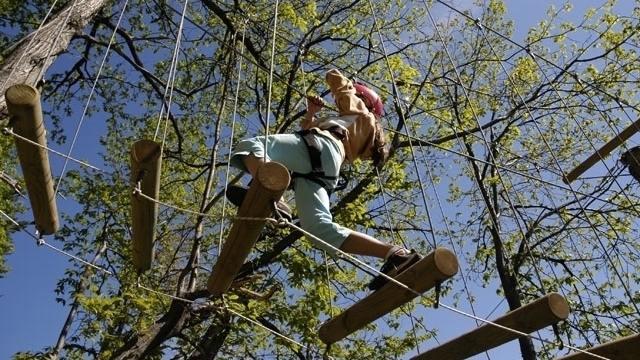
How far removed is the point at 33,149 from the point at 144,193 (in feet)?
1.40

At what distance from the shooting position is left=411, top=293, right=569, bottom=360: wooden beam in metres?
2.38

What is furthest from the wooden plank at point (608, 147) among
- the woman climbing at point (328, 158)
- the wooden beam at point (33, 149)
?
the wooden beam at point (33, 149)

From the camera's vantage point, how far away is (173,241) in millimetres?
8906

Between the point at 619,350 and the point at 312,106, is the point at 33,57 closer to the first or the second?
the point at 312,106

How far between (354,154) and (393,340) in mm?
5460

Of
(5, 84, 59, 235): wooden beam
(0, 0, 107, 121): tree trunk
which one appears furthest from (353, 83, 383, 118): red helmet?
(5, 84, 59, 235): wooden beam

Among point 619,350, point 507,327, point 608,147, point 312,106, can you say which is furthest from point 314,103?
point 608,147

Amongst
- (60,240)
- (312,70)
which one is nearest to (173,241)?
(60,240)

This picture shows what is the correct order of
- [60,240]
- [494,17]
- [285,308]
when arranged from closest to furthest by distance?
[285,308]
[60,240]
[494,17]

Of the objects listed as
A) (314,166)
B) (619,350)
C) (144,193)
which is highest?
(314,166)

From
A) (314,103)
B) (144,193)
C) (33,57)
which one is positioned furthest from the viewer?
(33,57)

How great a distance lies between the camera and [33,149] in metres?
2.20

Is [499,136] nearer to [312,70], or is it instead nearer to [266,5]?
[312,70]

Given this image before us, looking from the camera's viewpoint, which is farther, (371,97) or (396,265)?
(371,97)
